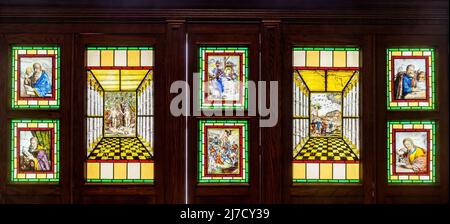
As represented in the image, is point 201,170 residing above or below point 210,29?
below

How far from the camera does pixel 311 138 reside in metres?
3.63

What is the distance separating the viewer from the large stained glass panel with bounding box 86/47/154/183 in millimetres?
3609

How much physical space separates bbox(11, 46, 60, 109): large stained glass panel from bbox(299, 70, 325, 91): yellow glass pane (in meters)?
2.09

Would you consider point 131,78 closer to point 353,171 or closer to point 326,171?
point 326,171

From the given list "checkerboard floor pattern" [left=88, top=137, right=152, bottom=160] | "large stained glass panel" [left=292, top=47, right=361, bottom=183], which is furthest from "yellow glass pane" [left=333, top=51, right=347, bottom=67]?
"checkerboard floor pattern" [left=88, top=137, right=152, bottom=160]

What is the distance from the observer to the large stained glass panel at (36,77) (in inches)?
141

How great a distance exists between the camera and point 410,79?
3.64 m

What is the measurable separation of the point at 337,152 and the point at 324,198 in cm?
41

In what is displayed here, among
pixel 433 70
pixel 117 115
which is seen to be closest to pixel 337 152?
pixel 433 70

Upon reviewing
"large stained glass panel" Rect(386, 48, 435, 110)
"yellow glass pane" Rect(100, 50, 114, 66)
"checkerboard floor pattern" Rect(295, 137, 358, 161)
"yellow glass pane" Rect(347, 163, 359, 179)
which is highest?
"yellow glass pane" Rect(100, 50, 114, 66)

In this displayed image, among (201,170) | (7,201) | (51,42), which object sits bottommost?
(7,201)

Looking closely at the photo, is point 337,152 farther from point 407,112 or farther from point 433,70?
point 433,70

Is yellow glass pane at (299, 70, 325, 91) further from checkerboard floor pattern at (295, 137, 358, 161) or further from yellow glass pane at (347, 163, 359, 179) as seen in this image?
yellow glass pane at (347, 163, 359, 179)

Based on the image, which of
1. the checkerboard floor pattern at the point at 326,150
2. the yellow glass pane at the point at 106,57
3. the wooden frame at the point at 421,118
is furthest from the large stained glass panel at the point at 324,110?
the yellow glass pane at the point at 106,57
